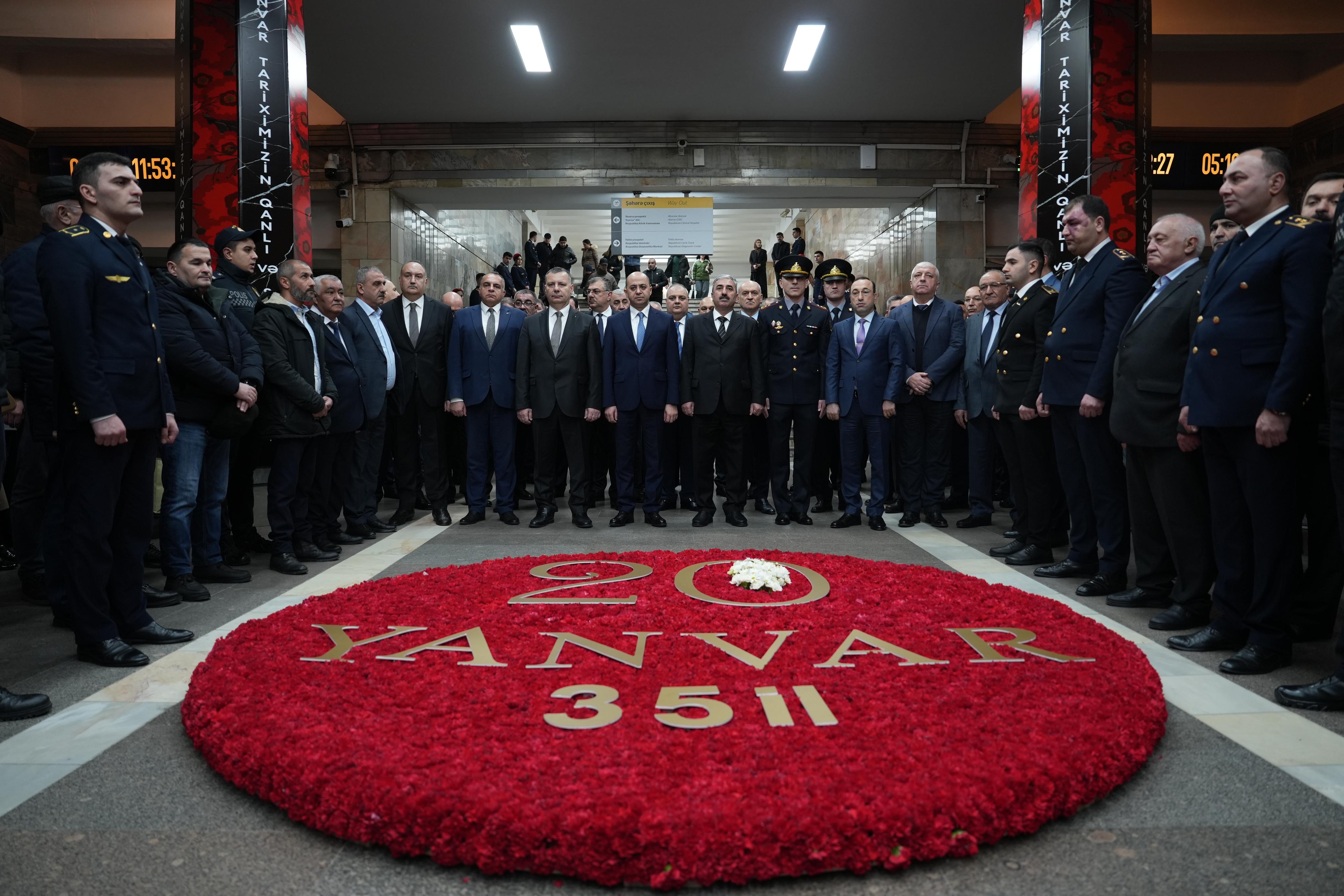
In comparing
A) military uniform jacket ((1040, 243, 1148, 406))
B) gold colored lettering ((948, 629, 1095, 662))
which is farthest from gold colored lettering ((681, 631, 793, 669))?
military uniform jacket ((1040, 243, 1148, 406))

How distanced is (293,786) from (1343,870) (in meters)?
2.06

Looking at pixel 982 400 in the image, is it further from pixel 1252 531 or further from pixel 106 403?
pixel 106 403

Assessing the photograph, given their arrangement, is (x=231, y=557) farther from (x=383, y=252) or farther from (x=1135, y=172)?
(x=383, y=252)

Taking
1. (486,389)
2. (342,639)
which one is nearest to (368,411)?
(486,389)

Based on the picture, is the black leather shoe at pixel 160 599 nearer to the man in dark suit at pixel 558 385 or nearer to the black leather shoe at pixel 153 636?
the black leather shoe at pixel 153 636

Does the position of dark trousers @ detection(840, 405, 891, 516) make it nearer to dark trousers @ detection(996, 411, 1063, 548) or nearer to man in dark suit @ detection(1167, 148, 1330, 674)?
dark trousers @ detection(996, 411, 1063, 548)

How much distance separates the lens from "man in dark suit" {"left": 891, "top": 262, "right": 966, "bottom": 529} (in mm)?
6094

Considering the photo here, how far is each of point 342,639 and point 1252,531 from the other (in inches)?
124

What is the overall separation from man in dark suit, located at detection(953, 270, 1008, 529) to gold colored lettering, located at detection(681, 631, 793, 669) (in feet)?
11.5

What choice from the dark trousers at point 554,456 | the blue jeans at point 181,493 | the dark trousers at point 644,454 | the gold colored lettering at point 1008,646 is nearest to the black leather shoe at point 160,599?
the blue jeans at point 181,493

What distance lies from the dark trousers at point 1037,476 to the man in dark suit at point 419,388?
3654 mm

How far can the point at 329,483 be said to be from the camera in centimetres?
516

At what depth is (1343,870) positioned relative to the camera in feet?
5.43

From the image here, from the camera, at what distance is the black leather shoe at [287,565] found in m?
4.53
